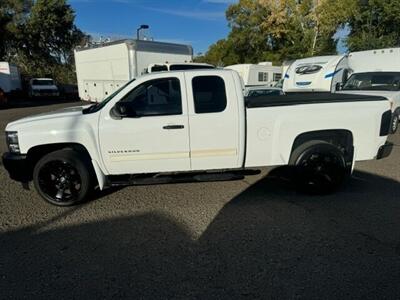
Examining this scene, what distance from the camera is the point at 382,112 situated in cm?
519

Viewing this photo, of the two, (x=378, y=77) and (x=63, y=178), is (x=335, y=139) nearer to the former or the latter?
(x=63, y=178)

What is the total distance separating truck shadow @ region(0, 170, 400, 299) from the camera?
10.2ft

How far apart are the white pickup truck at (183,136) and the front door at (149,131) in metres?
0.01

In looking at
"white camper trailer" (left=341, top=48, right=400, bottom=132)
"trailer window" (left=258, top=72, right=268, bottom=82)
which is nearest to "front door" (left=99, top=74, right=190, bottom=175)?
"white camper trailer" (left=341, top=48, right=400, bottom=132)

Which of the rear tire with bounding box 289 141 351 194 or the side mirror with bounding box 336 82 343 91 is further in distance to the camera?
the side mirror with bounding box 336 82 343 91

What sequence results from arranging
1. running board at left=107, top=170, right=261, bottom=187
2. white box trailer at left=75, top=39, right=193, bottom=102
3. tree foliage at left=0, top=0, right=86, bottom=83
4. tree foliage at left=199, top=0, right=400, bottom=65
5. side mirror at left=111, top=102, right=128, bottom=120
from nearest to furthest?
side mirror at left=111, top=102, right=128, bottom=120, running board at left=107, top=170, right=261, bottom=187, white box trailer at left=75, top=39, right=193, bottom=102, tree foliage at left=199, top=0, right=400, bottom=65, tree foliage at left=0, top=0, right=86, bottom=83

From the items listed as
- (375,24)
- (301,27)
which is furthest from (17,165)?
(301,27)

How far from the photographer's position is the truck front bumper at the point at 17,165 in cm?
494

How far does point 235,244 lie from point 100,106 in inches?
108

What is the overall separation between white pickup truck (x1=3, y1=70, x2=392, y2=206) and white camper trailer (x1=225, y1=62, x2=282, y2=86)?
16905 mm

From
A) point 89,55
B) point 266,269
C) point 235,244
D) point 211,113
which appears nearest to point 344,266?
point 266,269

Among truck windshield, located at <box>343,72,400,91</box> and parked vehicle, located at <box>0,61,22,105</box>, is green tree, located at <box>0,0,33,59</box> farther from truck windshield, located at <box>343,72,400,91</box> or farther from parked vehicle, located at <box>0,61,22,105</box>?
truck windshield, located at <box>343,72,400,91</box>

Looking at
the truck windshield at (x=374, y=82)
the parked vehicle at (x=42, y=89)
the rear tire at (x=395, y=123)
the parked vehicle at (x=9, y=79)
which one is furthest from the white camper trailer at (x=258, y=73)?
the parked vehicle at (x=9, y=79)

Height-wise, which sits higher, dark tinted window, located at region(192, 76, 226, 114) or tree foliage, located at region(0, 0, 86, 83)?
tree foliage, located at region(0, 0, 86, 83)
